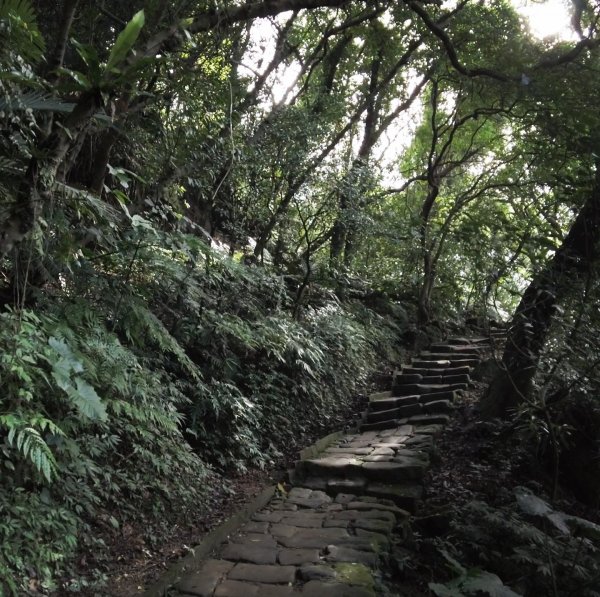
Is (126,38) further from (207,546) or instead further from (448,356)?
(448,356)

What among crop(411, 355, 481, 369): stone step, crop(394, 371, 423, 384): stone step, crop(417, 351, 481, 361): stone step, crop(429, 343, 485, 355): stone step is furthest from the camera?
crop(429, 343, 485, 355): stone step

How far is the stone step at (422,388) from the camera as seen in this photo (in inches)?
348

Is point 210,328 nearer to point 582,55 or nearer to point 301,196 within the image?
point 301,196

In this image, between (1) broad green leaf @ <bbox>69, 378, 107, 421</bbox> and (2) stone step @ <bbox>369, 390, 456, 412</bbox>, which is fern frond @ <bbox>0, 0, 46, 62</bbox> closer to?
(1) broad green leaf @ <bbox>69, 378, 107, 421</bbox>

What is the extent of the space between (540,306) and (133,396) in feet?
15.1

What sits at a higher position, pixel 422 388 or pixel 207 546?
pixel 422 388

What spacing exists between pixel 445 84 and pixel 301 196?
6.67 m

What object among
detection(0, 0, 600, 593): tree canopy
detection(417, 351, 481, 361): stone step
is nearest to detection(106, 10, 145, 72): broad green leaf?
detection(0, 0, 600, 593): tree canopy

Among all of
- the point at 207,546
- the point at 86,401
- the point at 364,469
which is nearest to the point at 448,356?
the point at 364,469

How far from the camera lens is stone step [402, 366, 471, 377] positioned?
963 cm

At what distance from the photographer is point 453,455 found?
6273 mm

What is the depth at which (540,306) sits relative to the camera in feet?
19.1

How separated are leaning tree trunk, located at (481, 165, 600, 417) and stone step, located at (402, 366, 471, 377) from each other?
2670mm

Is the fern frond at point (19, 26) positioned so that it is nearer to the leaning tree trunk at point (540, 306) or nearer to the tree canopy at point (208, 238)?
the tree canopy at point (208, 238)
